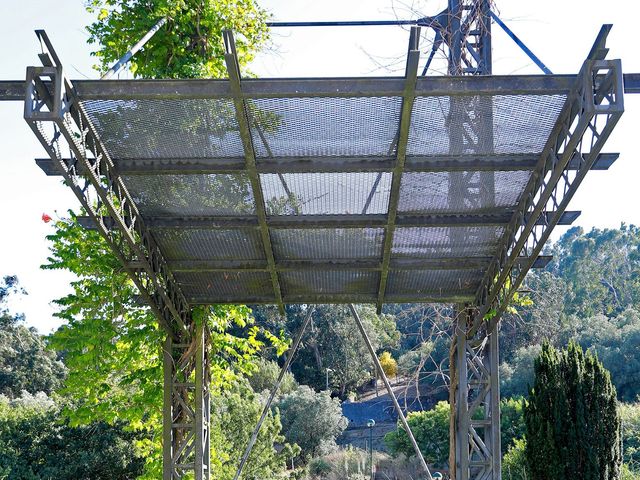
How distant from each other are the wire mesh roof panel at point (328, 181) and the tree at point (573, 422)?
12.5 feet

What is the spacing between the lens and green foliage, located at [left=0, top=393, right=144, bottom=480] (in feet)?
60.3

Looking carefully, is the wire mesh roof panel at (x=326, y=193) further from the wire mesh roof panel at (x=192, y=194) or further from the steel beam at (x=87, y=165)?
the steel beam at (x=87, y=165)

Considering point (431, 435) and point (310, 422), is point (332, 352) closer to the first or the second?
point (310, 422)

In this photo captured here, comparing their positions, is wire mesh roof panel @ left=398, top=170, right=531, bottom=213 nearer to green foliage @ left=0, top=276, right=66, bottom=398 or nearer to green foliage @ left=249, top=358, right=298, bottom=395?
green foliage @ left=249, top=358, right=298, bottom=395

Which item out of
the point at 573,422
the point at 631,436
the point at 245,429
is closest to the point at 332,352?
the point at 245,429

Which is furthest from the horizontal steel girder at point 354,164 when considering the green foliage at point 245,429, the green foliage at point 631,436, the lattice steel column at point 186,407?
the green foliage at point 245,429

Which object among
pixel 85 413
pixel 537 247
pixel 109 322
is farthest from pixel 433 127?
pixel 85 413

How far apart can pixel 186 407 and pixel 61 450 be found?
36.0 ft

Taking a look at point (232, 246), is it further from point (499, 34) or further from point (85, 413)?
point (85, 413)

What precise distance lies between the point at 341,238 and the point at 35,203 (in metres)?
8.06

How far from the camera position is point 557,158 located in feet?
21.1

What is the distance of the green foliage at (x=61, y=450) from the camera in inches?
723

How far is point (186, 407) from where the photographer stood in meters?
9.02

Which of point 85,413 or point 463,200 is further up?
point 463,200
